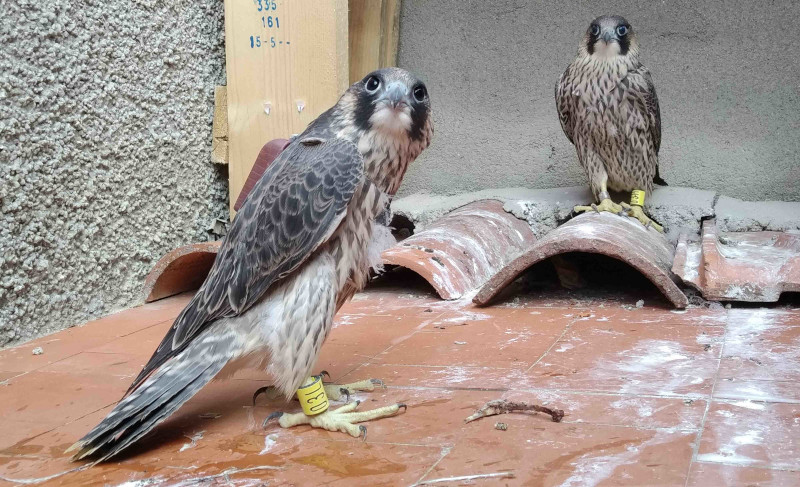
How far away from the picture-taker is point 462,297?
153 inches

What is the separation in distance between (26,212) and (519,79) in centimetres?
324

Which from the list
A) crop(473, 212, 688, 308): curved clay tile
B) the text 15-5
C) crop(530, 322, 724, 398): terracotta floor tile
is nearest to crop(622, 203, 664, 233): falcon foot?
crop(473, 212, 688, 308): curved clay tile

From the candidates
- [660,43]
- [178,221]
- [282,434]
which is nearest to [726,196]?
[660,43]

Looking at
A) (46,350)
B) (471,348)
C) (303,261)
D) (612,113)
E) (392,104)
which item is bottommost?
(46,350)

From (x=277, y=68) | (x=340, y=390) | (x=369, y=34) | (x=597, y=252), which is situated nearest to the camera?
(x=340, y=390)

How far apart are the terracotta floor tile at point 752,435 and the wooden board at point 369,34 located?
3608 millimetres

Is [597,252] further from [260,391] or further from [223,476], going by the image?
[223,476]

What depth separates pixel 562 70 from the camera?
532 centimetres

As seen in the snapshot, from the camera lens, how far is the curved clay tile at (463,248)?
3861mm

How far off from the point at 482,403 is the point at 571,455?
1.47ft

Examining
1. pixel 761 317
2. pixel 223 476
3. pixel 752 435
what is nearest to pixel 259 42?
pixel 761 317

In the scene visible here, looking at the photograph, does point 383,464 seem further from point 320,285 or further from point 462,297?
point 462,297

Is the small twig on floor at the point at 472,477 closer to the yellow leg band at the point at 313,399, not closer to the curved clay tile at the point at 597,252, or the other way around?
the yellow leg band at the point at 313,399

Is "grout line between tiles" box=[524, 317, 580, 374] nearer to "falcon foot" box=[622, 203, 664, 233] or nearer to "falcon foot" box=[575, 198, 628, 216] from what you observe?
"falcon foot" box=[575, 198, 628, 216]
